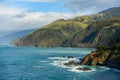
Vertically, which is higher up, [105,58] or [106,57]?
[106,57]

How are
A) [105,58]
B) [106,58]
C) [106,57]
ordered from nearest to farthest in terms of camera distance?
[106,57]
[106,58]
[105,58]

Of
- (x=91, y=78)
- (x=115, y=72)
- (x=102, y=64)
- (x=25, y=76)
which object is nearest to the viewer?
(x=91, y=78)

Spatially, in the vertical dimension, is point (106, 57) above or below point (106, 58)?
above

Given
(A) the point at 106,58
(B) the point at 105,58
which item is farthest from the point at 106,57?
(B) the point at 105,58

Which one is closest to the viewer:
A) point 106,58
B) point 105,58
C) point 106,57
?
point 106,57

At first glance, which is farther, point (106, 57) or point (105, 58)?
point (105, 58)

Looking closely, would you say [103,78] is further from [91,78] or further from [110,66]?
[110,66]

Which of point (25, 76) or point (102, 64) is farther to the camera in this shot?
point (102, 64)

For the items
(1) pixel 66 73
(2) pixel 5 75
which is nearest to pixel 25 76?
(2) pixel 5 75

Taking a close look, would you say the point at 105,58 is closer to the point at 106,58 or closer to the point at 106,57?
the point at 106,58

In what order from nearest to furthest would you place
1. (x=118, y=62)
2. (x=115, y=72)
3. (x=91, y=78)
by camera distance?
(x=91, y=78) < (x=115, y=72) < (x=118, y=62)
